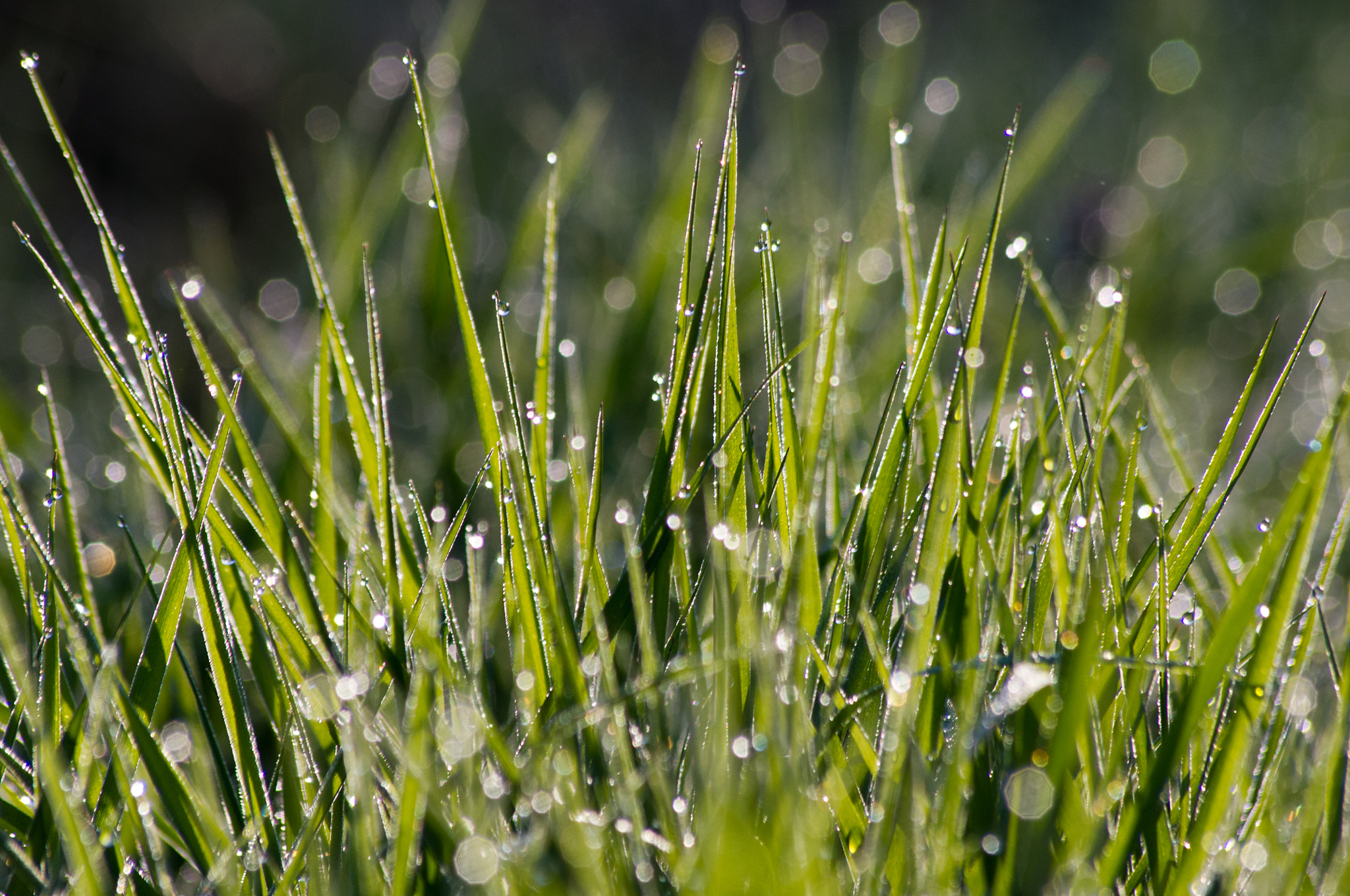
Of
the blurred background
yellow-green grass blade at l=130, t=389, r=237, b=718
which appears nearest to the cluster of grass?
yellow-green grass blade at l=130, t=389, r=237, b=718

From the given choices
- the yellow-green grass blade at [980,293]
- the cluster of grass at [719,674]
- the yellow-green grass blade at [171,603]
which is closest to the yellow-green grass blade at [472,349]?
the cluster of grass at [719,674]

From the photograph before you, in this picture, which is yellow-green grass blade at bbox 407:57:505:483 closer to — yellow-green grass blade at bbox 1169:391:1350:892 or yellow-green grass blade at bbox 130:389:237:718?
yellow-green grass blade at bbox 130:389:237:718

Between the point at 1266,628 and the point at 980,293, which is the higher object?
the point at 980,293

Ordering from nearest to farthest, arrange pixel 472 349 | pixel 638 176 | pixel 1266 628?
pixel 1266 628, pixel 472 349, pixel 638 176

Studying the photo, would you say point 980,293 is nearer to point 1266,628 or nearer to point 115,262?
point 1266,628

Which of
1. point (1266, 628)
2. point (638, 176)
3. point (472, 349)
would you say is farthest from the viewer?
point (638, 176)

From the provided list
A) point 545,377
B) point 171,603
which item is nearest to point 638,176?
point 545,377
